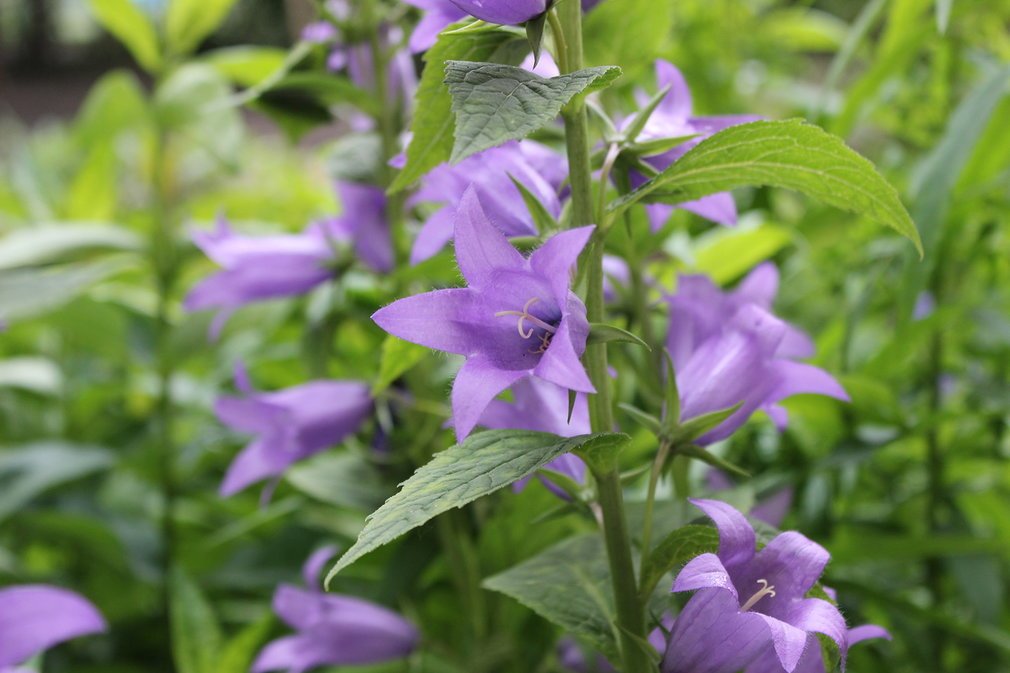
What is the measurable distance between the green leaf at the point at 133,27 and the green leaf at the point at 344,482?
0.69m

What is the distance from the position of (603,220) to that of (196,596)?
69cm

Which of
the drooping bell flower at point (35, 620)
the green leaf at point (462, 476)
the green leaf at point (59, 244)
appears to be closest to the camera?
the green leaf at point (462, 476)

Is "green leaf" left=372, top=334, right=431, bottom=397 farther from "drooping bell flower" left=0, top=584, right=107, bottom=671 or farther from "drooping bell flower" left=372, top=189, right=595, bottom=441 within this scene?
"drooping bell flower" left=0, top=584, right=107, bottom=671

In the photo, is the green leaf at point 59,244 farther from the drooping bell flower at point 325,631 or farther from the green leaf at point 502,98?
the green leaf at point 502,98

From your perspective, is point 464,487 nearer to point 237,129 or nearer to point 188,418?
point 237,129

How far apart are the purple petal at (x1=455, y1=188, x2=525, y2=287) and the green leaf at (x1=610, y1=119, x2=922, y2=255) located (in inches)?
2.9

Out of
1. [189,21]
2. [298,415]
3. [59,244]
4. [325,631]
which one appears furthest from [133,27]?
[325,631]

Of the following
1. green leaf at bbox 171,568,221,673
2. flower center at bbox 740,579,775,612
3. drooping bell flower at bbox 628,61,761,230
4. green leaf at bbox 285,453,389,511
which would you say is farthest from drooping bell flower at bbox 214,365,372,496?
flower center at bbox 740,579,775,612

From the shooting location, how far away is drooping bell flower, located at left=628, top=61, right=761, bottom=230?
2.16 ft

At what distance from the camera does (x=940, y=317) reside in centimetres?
100

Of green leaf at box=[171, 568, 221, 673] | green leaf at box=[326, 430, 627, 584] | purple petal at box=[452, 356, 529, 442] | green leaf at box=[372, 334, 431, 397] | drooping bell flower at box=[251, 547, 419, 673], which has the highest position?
purple petal at box=[452, 356, 529, 442]

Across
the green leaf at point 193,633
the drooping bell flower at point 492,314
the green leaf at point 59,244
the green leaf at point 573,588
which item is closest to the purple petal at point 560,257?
the drooping bell flower at point 492,314

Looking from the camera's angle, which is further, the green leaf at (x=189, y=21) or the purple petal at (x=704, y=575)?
the green leaf at (x=189, y=21)

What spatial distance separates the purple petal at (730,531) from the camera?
0.54 m
